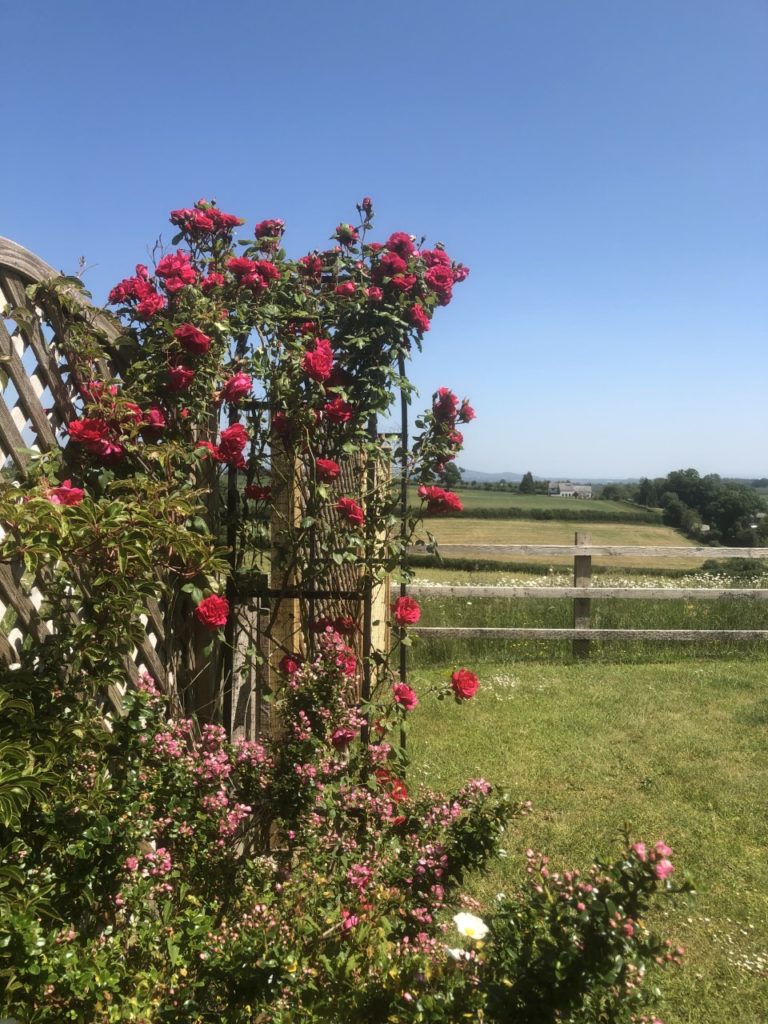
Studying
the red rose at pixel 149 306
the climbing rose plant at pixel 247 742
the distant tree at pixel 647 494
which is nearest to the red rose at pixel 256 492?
the climbing rose plant at pixel 247 742

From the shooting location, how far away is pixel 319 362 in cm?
250

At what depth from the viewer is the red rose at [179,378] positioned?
231cm

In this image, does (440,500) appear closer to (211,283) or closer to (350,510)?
(350,510)

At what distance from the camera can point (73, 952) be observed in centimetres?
137

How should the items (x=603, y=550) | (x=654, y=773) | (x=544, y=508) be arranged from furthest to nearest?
(x=544, y=508) → (x=603, y=550) → (x=654, y=773)

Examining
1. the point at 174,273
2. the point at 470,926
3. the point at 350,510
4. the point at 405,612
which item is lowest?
the point at 470,926

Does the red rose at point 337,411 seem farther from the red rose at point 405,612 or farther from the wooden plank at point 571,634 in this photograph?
the wooden plank at point 571,634

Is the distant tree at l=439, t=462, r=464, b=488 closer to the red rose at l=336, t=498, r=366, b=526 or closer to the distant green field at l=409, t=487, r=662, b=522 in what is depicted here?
the red rose at l=336, t=498, r=366, b=526

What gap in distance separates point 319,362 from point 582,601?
505 cm

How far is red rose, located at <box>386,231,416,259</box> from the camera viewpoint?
288 centimetres

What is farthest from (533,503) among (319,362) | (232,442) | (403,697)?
(232,442)

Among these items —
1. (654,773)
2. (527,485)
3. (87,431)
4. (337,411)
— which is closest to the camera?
(87,431)

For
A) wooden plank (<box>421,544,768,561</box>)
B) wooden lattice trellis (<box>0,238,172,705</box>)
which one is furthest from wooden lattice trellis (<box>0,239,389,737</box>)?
wooden plank (<box>421,544,768,561</box>)

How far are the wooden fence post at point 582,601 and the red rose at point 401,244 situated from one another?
180 inches
